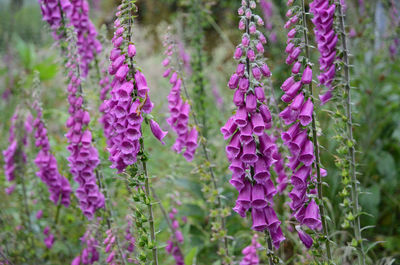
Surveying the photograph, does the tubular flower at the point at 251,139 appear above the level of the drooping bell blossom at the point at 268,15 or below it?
below

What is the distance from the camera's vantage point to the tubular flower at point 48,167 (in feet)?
10.3

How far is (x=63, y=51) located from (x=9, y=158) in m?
Answer: 1.09

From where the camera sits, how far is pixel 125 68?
6.52ft

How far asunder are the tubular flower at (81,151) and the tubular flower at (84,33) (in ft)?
2.10

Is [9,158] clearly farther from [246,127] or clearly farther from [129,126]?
[246,127]

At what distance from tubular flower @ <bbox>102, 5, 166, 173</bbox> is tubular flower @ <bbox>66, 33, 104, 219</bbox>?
72cm

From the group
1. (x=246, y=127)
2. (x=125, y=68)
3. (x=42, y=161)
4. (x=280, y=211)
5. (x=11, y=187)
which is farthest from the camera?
(x=11, y=187)

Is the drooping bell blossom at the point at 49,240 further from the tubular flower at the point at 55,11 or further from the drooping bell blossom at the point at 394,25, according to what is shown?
the drooping bell blossom at the point at 394,25

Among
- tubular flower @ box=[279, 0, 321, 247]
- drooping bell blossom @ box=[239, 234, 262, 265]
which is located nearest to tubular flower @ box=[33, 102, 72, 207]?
drooping bell blossom @ box=[239, 234, 262, 265]

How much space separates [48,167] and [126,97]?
1.51 metres

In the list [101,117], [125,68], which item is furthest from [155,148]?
[125,68]

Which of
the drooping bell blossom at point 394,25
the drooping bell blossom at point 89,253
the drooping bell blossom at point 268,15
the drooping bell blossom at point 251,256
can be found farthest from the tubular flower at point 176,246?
the drooping bell blossom at point 268,15

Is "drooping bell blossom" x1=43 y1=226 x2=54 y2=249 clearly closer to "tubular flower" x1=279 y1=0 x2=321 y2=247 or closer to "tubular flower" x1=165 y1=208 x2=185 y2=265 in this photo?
"tubular flower" x1=165 y1=208 x2=185 y2=265

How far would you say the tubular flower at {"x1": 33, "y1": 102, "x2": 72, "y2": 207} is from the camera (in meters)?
3.14
